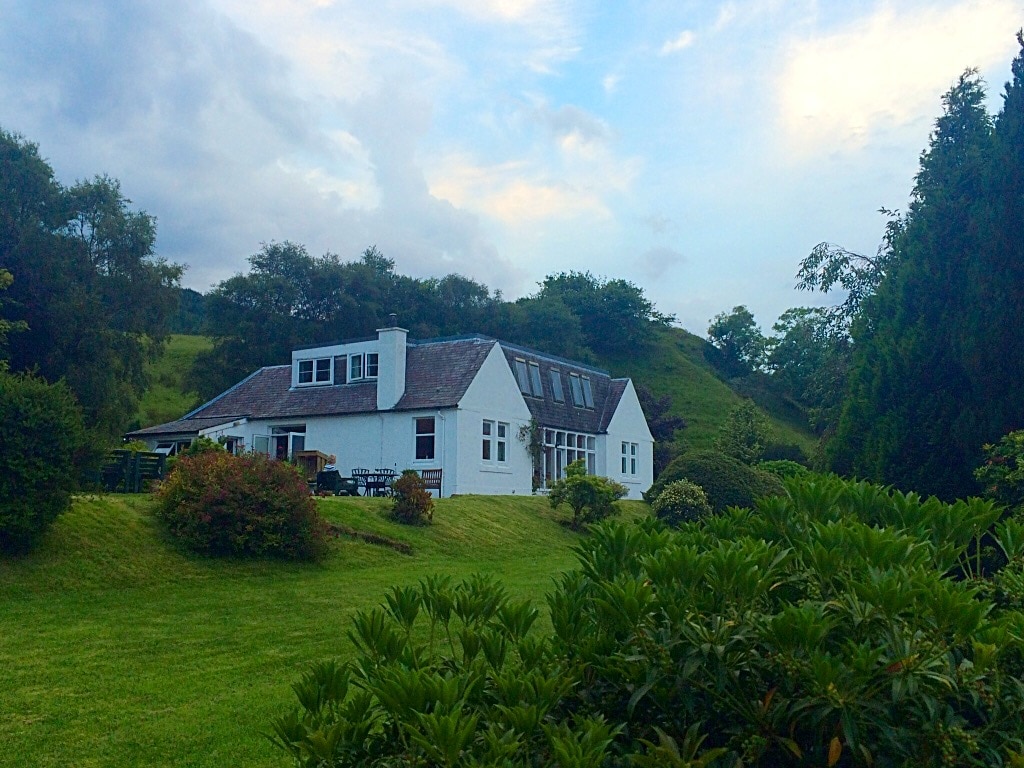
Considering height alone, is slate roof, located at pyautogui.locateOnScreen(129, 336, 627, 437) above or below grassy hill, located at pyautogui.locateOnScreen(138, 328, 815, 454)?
below

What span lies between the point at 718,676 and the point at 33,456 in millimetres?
12854

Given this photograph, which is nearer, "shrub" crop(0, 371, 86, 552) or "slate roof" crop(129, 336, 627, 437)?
"shrub" crop(0, 371, 86, 552)

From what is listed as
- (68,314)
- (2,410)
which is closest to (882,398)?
(2,410)

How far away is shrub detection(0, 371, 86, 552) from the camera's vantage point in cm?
1296

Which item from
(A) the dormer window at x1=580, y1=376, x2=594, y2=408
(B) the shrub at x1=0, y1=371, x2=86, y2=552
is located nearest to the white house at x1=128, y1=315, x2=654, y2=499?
(A) the dormer window at x1=580, y1=376, x2=594, y2=408

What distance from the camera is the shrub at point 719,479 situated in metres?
25.4

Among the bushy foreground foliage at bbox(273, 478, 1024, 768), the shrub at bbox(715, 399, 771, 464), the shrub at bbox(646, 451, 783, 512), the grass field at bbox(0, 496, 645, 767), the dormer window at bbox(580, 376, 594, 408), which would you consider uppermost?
the dormer window at bbox(580, 376, 594, 408)

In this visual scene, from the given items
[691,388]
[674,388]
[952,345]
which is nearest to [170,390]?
[674,388]

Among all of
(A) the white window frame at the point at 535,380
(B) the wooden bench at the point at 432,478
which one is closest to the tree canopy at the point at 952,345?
(B) the wooden bench at the point at 432,478

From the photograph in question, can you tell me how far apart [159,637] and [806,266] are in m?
25.1

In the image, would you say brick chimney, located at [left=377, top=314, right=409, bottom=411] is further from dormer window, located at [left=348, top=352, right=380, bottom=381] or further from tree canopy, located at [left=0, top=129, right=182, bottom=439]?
tree canopy, located at [left=0, top=129, right=182, bottom=439]

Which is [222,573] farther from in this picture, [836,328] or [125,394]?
[125,394]

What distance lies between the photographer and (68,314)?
113 ft

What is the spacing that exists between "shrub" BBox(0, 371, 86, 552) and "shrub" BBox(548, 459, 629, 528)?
1528 cm
